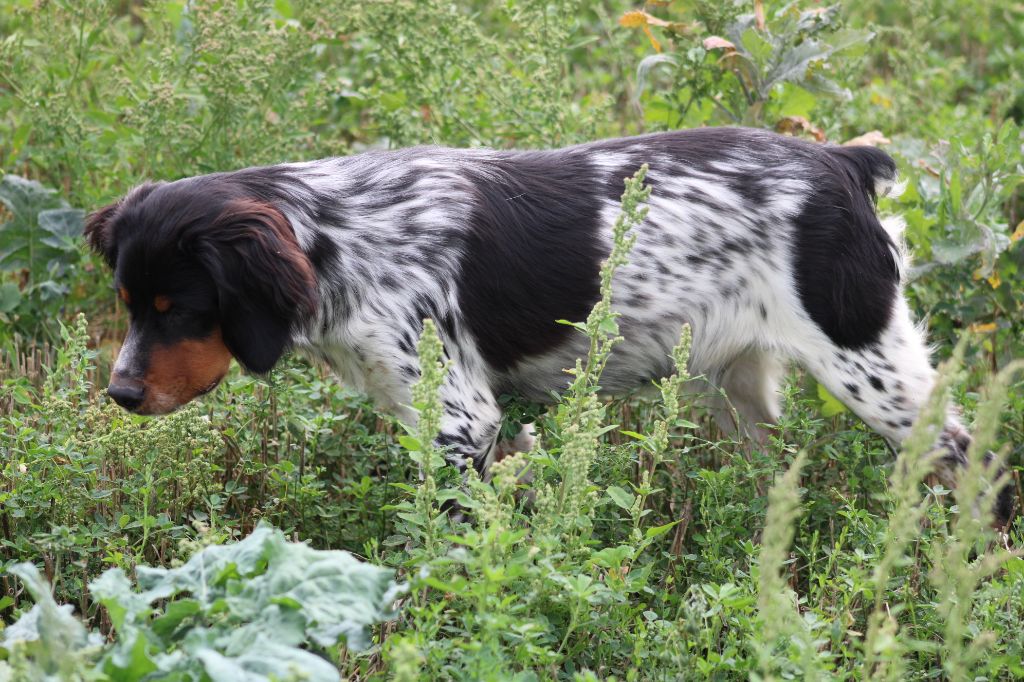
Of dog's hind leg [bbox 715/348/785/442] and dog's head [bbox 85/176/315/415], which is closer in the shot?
dog's head [bbox 85/176/315/415]

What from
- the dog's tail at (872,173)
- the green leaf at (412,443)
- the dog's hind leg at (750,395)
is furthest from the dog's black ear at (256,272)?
the dog's tail at (872,173)

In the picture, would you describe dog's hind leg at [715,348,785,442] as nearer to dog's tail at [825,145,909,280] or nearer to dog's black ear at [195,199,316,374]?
dog's tail at [825,145,909,280]

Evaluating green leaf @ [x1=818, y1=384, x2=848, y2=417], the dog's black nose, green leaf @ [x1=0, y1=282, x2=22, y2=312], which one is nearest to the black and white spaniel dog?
the dog's black nose

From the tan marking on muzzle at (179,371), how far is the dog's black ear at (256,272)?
0.31 ft

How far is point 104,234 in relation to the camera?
3.84m

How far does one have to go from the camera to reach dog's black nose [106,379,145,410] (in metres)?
3.61

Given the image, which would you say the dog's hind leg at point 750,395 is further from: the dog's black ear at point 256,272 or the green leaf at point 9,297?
the green leaf at point 9,297

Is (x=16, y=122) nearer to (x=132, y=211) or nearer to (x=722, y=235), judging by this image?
(x=132, y=211)

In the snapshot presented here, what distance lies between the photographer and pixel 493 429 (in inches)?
154

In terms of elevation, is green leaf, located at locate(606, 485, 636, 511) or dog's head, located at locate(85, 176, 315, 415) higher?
dog's head, located at locate(85, 176, 315, 415)

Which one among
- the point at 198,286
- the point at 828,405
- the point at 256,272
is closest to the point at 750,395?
the point at 828,405

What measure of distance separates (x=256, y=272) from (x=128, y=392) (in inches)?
20.1

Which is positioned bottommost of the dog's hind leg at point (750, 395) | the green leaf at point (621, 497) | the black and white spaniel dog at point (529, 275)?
the dog's hind leg at point (750, 395)

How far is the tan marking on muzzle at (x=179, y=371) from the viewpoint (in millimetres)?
3635
